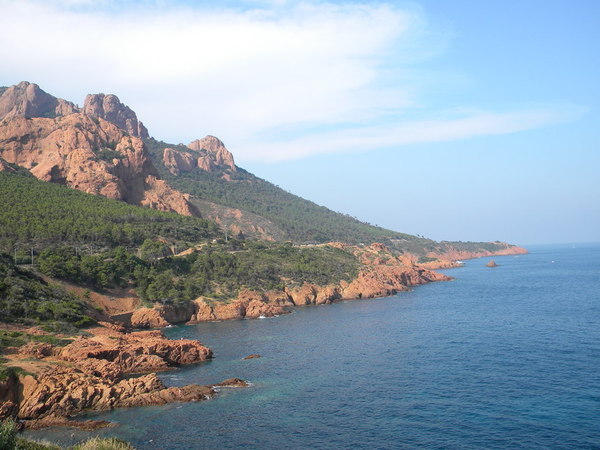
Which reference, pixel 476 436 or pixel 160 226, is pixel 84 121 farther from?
pixel 476 436

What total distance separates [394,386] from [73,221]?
261 feet

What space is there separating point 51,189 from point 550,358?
11060 cm

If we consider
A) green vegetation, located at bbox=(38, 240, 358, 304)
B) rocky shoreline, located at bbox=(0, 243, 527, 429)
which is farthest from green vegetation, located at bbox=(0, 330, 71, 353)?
green vegetation, located at bbox=(38, 240, 358, 304)

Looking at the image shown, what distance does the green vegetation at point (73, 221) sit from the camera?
89.9m

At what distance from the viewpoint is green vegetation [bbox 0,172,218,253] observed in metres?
89.9

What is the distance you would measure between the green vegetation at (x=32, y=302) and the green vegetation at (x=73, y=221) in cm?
2253

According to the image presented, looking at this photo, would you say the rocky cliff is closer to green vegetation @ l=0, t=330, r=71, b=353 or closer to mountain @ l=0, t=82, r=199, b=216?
green vegetation @ l=0, t=330, r=71, b=353

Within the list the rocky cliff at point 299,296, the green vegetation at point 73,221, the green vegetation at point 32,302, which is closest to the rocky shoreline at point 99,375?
the rocky cliff at point 299,296

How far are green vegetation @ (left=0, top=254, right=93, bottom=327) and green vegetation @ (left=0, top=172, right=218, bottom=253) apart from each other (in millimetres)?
22529

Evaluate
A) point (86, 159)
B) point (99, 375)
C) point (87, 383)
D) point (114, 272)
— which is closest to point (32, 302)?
point (99, 375)

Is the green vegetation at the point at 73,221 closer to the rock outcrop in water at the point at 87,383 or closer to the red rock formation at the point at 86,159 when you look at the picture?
the red rock formation at the point at 86,159

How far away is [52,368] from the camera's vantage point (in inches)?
1598

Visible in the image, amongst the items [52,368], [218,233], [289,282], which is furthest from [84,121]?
[52,368]

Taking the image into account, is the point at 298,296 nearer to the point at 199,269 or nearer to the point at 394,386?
the point at 199,269
